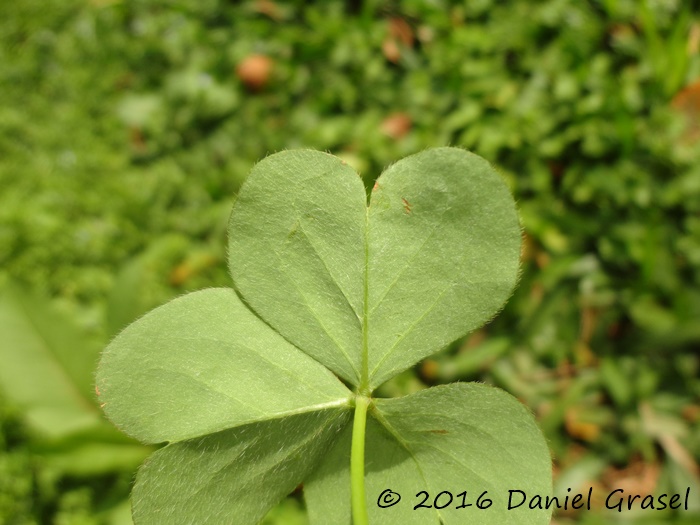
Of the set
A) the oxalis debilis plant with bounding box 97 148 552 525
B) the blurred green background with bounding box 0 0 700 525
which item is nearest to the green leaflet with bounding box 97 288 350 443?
the oxalis debilis plant with bounding box 97 148 552 525

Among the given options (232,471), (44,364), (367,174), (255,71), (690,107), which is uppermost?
(232,471)

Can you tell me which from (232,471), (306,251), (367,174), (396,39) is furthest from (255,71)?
(232,471)

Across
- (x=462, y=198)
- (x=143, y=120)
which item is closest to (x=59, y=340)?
(x=143, y=120)

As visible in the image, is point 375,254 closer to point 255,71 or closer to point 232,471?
point 232,471

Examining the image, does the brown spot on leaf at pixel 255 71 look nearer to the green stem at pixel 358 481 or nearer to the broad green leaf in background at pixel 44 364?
the broad green leaf in background at pixel 44 364

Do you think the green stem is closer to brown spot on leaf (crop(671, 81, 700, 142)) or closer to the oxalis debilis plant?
the oxalis debilis plant

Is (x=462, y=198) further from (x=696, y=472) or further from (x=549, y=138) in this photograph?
(x=696, y=472)
